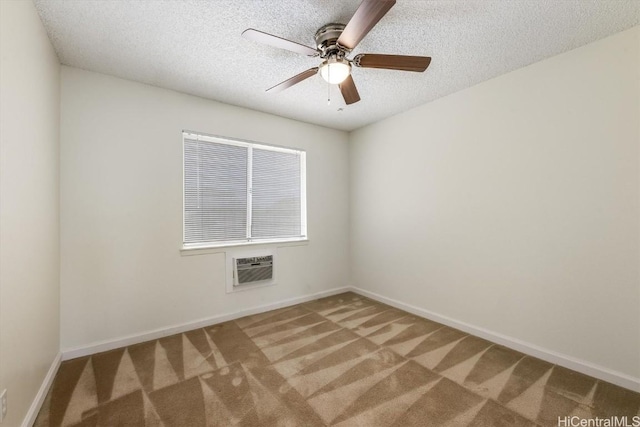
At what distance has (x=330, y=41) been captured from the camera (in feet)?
6.25

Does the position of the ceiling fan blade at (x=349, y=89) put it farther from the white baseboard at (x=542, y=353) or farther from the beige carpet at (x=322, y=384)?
the white baseboard at (x=542, y=353)

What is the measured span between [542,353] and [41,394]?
12.7 feet

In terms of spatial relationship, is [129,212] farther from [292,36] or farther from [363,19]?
[363,19]

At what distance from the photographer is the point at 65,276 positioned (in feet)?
7.80

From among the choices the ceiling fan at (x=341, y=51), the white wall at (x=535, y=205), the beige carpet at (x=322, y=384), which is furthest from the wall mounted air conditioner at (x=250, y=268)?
the ceiling fan at (x=341, y=51)

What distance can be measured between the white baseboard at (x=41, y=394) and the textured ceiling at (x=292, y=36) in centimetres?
251

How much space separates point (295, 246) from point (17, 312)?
2686mm

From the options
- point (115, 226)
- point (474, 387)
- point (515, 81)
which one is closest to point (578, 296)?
point (474, 387)

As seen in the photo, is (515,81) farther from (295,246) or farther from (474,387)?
(295,246)

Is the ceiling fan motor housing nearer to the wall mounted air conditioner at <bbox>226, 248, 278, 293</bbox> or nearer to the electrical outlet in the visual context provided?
the wall mounted air conditioner at <bbox>226, 248, 278, 293</bbox>

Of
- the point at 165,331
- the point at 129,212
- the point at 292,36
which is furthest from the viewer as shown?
the point at 165,331

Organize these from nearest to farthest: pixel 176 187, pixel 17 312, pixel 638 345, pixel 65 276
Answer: pixel 17 312 < pixel 638 345 < pixel 65 276 < pixel 176 187

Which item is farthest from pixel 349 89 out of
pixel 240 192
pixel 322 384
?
pixel 322 384

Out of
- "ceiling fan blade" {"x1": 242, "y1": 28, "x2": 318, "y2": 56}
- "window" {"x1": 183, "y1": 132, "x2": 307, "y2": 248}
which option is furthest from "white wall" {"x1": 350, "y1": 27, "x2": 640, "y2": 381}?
"ceiling fan blade" {"x1": 242, "y1": 28, "x2": 318, "y2": 56}
